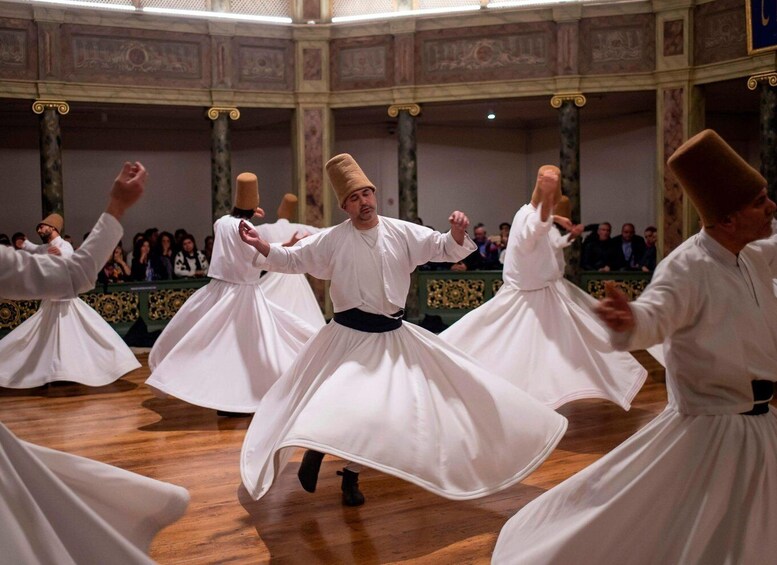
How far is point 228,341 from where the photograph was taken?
258 inches

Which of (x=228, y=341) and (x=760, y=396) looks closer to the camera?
(x=760, y=396)

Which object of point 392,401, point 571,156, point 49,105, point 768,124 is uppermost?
point 49,105

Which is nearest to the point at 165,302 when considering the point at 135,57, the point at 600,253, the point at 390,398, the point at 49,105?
the point at 49,105

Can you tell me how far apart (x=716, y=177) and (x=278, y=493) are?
2954 millimetres

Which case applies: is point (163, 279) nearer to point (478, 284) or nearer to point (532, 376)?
point (478, 284)

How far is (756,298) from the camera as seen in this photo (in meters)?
2.71

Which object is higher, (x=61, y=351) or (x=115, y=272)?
(x=115, y=272)

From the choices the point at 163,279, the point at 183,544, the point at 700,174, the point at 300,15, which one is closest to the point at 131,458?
the point at 183,544

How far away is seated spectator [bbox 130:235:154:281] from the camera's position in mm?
11438

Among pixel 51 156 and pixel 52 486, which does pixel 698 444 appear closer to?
pixel 52 486

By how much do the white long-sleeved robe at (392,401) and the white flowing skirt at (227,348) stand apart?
203 cm

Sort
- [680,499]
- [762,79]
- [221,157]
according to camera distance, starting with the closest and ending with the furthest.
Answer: [680,499] → [762,79] → [221,157]

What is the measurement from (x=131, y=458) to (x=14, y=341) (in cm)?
320

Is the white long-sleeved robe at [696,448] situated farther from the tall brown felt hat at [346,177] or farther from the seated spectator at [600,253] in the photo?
the seated spectator at [600,253]
